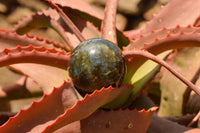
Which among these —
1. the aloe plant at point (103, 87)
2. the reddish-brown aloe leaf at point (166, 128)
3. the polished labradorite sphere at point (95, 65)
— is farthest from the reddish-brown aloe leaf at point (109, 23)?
the reddish-brown aloe leaf at point (166, 128)

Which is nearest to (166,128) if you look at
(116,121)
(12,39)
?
(116,121)

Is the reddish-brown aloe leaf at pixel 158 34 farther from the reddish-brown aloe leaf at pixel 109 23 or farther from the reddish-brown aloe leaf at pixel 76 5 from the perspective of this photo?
the reddish-brown aloe leaf at pixel 76 5

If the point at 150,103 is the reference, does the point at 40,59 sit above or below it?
above

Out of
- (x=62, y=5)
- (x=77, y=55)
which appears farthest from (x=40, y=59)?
(x=62, y=5)

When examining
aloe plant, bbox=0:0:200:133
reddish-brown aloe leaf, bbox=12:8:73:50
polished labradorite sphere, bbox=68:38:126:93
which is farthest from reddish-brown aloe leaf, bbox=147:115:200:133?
reddish-brown aloe leaf, bbox=12:8:73:50

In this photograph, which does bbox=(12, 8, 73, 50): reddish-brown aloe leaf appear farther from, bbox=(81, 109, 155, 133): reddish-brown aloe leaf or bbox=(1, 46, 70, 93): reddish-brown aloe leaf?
bbox=(81, 109, 155, 133): reddish-brown aloe leaf

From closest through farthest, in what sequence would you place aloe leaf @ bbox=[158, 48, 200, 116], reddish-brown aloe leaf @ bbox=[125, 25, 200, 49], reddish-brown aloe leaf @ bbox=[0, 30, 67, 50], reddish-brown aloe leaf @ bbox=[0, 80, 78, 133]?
1. reddish-brown aloe leaf @ bbox=[0, 80, 78, 133]
2. reddish-brown aloe leaf @ bbox=[125, 25, 200, 49]
3. reddish-brown aloe leaf @ bbox=[0, 30, 67, 50]
4. aloe leaf @ bbox=[158, 48, 200, 116]

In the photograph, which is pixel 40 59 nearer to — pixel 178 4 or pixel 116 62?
pixel 116 62
